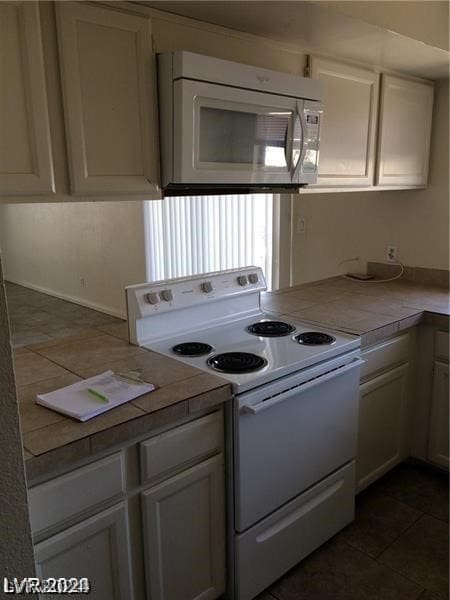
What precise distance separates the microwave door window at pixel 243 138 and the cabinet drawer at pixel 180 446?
887 mm

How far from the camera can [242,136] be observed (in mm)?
1835

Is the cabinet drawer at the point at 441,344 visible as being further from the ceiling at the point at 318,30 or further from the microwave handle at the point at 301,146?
the ceiling at the point at 318,30

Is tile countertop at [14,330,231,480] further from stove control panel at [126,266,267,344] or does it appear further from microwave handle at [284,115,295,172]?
microwave handle at [284,115,295,172]

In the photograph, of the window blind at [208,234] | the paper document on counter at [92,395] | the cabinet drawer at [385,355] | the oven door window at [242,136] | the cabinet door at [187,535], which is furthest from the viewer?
the window blind at [208,234]

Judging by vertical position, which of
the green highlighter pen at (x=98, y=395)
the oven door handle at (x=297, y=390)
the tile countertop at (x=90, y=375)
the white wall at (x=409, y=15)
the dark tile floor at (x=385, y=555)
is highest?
the white wall at (x=409, y=15)

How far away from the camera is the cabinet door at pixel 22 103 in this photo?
1.36m

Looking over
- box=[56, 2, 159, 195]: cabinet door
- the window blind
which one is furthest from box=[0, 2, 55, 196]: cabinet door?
the window blind

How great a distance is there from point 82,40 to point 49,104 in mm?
228

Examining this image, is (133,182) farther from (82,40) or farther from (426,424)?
(426,424)

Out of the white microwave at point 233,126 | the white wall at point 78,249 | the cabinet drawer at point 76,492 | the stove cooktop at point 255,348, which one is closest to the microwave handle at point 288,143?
the white microwave at point 233,126

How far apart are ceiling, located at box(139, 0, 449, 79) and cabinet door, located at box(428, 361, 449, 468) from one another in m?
1.47

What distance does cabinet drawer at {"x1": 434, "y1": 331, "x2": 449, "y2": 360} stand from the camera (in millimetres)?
2355

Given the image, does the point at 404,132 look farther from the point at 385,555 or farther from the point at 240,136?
the point at 385,555

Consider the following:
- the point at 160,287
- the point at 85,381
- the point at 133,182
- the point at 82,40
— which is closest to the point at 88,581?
the point at 85,381
